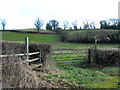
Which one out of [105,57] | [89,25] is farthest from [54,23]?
[105,57]

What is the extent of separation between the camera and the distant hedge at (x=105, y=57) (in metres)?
10.7

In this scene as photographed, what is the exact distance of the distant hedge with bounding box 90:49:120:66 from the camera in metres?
10.7

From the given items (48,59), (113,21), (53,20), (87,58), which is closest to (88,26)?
(113,21)

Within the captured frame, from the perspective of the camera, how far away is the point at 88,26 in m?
58.9

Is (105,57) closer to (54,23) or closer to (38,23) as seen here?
(38,23)

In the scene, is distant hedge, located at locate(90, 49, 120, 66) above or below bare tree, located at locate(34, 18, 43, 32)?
below

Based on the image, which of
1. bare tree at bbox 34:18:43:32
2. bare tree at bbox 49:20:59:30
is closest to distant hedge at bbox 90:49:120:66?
bare tree at bbox 34:18:43:32

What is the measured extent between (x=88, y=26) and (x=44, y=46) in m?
53.1

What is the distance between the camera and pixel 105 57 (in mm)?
10680

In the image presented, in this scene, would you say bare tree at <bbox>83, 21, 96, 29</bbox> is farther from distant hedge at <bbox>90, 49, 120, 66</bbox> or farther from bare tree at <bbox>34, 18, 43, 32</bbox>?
distant hedge at <bbox>90, 49, 120, 66</bbox>

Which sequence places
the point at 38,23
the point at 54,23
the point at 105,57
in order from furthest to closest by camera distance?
the point at 54,23
the point at 38,23
the point at 105,57

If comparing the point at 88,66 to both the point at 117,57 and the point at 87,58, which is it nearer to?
the point at 87,58

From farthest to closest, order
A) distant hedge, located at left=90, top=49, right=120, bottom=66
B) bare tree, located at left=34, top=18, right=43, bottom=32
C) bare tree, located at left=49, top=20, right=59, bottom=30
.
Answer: bare tree, located at left=49, top=20, right=59, bottom=30 < bare tree, located at left=34, top=18, right=43, bottom=32 < distant hedge, located at left=90, top=49, right=120, bottom=66

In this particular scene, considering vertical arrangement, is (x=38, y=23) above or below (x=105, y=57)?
above
